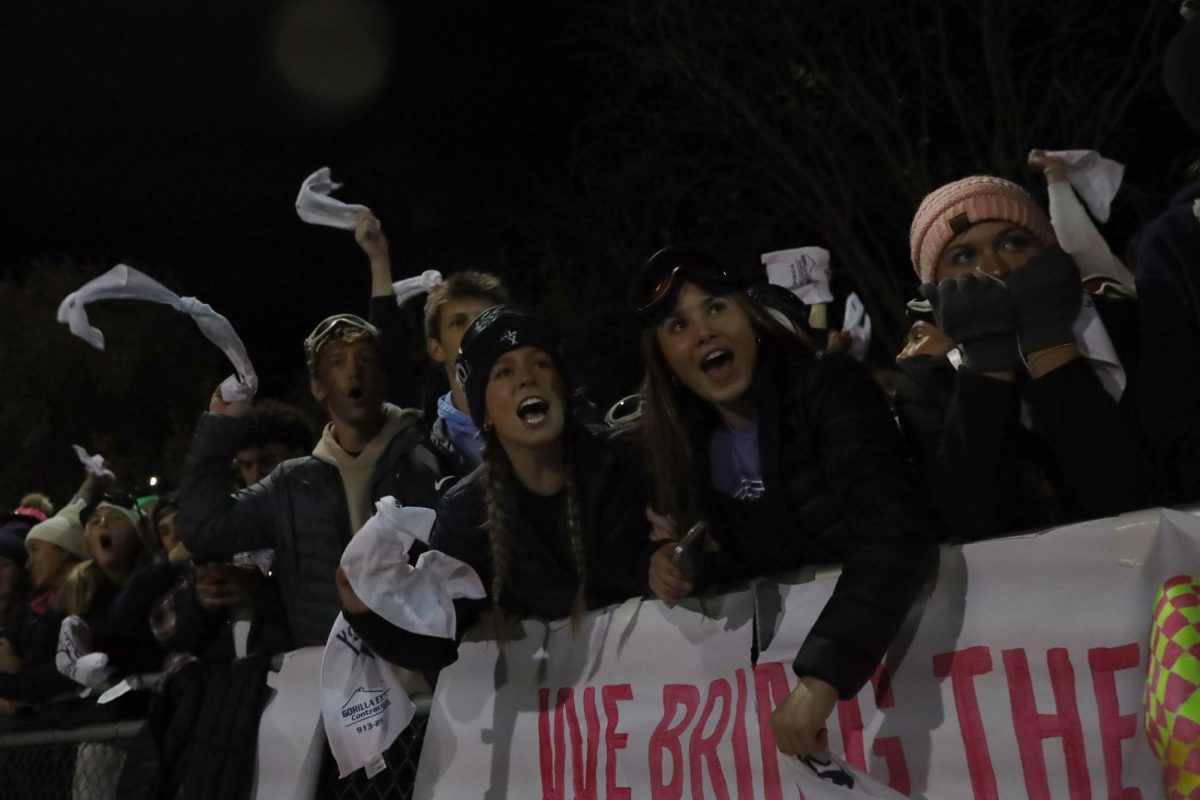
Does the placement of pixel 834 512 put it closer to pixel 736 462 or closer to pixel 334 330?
pixel 736 462

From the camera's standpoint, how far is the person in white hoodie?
5.28 m

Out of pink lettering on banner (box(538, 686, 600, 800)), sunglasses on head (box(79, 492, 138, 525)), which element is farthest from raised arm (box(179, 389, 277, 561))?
sunglasses on head (box(79, 492, 138, 525))

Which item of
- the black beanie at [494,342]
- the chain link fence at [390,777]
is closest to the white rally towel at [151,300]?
the black beanie at [494,342]

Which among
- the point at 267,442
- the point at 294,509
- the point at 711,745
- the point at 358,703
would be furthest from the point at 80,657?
the point at 711,745

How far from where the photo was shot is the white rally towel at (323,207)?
5.80 m

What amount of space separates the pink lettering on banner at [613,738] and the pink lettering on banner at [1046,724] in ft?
3.61

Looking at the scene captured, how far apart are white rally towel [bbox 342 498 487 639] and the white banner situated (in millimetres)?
272

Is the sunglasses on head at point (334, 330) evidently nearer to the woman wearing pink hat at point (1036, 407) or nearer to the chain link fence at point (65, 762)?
the chain link fence at point (65, 762)

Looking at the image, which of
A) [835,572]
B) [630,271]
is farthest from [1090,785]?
[630,271]

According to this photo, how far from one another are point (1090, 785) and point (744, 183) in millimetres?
12526

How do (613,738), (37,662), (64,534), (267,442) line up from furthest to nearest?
(64,534) → (37,662) → (267,442) → (613,738)

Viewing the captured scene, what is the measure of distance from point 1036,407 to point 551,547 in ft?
4.62

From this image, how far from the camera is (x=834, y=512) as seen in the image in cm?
335

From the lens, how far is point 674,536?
11.9ft
